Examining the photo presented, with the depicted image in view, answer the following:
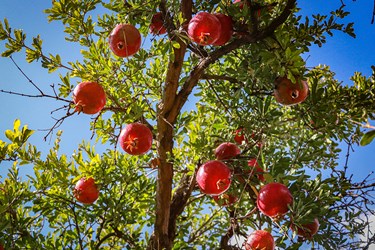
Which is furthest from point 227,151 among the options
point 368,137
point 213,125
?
point 368,137

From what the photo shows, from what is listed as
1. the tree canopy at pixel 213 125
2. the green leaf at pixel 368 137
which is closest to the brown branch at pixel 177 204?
the tree canopy at pixel 213 125

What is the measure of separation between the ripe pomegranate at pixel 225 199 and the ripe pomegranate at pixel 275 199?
567mm

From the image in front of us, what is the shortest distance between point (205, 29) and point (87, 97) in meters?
0.92

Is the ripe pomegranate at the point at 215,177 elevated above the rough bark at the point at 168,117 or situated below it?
below

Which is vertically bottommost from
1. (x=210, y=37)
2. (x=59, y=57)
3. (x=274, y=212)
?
(x=274, y=212)

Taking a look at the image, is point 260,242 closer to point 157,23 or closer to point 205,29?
point 205,29

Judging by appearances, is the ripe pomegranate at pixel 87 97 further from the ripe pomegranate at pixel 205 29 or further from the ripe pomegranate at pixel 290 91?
the ripe pomegranate at pixel 290 91

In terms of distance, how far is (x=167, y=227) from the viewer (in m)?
3.22

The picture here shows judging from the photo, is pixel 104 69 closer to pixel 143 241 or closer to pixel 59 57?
pixel 59 57

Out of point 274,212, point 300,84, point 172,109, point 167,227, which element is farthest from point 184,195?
point 300,84

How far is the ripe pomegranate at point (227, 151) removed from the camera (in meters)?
2.82

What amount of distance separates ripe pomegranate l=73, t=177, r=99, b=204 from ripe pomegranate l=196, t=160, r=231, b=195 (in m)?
1.06

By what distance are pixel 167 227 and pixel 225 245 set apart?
0.60 meters

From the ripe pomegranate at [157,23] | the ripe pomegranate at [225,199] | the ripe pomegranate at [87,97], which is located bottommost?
the ripe pomegranate at [225,199]
